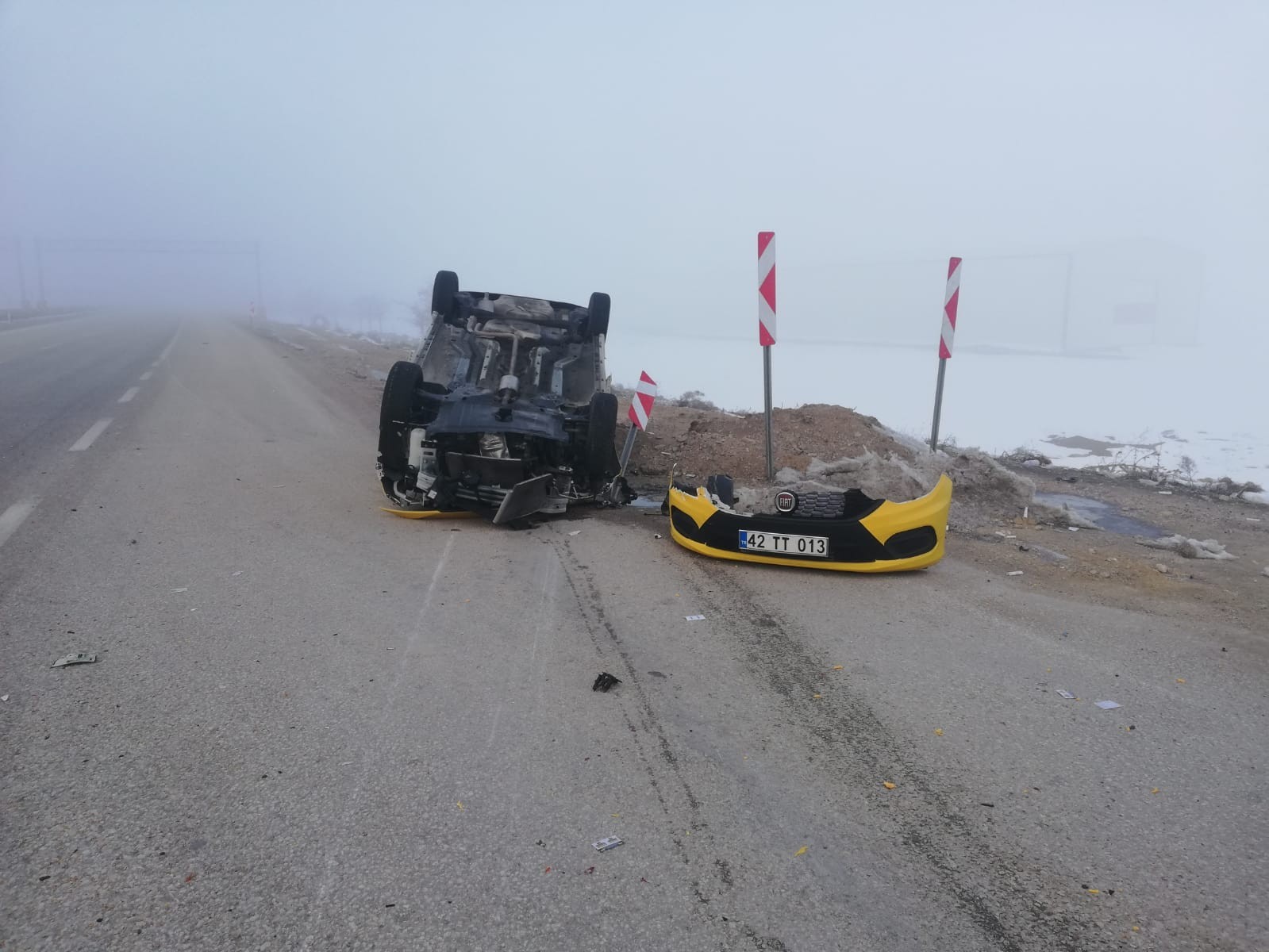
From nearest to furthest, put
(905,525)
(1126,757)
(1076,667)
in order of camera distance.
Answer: (1126,757) < (1076,667) < (905,525)

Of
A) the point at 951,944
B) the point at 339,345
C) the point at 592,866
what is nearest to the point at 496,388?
the point at 592,866

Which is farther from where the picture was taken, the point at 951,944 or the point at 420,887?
the point at 420,887

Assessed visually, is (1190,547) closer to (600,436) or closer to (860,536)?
(860,536)

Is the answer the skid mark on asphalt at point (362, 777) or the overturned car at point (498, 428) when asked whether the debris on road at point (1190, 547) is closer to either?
the overturned car at point (498, 428)

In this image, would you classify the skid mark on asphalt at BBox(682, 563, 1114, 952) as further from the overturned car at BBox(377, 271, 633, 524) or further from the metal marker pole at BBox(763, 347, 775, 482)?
the metal marker pole at BBox(763, 347, 775, 482)

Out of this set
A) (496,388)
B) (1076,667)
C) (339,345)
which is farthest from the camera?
(339,345)

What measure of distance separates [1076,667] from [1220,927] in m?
1.87

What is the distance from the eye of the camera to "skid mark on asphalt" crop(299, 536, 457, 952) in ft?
7.48

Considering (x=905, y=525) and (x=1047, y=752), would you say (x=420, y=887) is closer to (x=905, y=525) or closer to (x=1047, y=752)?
(x=1047, y=752)

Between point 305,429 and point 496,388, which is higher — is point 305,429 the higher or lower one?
the lower one

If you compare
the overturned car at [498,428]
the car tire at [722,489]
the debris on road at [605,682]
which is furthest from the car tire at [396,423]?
the debris on road at [605,682]

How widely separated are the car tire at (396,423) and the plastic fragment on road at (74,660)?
3156 millimetres

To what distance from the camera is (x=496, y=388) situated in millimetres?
7859

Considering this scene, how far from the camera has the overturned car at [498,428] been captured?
259 inches
